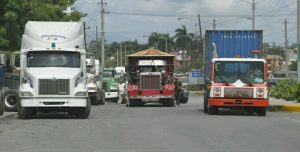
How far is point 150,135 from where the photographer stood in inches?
687

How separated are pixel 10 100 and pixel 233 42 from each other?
10.2 m

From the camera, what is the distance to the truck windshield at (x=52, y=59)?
23844 millimetres

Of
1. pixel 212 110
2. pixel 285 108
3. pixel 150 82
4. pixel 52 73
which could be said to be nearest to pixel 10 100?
pixel 52 73

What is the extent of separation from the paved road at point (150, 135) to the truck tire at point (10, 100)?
15.2 feet

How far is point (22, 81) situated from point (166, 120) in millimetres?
5328

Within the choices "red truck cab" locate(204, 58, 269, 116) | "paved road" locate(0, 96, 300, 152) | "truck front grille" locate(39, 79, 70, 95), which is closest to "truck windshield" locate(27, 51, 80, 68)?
"truck front grille" locate(39, 79, 70, 95)

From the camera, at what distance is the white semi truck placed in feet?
76.9

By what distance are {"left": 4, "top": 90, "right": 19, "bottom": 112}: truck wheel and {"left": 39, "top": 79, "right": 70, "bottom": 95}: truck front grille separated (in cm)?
459

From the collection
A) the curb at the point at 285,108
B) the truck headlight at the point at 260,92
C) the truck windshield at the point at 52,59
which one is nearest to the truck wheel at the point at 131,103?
the curb at the point at 285,108

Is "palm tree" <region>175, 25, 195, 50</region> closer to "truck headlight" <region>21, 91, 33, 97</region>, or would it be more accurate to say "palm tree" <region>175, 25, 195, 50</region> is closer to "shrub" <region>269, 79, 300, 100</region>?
"shrub" <region>269, 79, 300, 100</region>

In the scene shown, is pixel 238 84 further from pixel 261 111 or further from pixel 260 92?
pixel 261 111

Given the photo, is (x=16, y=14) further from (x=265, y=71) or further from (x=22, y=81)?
(x=265, y=71)

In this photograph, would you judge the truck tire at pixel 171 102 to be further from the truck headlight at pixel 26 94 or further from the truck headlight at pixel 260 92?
the truck headlight at pixel 26 94

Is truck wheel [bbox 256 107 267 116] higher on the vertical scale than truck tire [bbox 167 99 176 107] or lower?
higher
